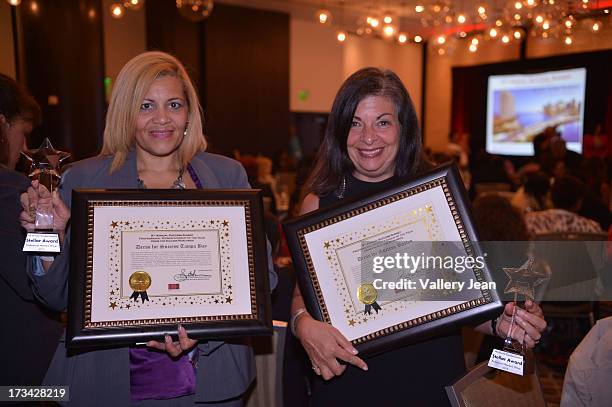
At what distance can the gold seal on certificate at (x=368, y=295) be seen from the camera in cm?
173

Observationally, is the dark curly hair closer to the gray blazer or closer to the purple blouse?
the gray blazer

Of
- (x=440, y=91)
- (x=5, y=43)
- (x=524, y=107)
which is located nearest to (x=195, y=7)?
(x=5, y=43)

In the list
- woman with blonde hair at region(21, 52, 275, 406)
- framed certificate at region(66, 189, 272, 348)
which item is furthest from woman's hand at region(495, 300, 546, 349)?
woman with blonde hair at region(21, 52, 275, 406)

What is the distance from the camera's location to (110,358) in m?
1.83

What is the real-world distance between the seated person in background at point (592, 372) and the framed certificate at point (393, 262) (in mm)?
402

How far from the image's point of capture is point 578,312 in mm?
4492

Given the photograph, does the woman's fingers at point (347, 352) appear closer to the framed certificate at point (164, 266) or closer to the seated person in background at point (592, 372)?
the framed certificate at point (164, 266)

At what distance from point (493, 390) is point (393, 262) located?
62 cm

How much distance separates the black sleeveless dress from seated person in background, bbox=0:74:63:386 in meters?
1.23

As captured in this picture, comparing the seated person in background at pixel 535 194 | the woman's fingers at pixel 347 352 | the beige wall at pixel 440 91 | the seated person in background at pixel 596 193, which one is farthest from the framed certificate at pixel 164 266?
the beige wall at pixel 440 91

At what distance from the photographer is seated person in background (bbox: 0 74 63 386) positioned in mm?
2008

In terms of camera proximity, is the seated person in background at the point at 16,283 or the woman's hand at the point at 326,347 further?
the seated person in background at the point at 16,283

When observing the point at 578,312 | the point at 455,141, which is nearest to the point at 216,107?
the point at 455,141

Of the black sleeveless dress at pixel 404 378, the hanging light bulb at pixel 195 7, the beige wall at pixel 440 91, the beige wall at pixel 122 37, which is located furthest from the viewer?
the beige wall at pixel 440 91
